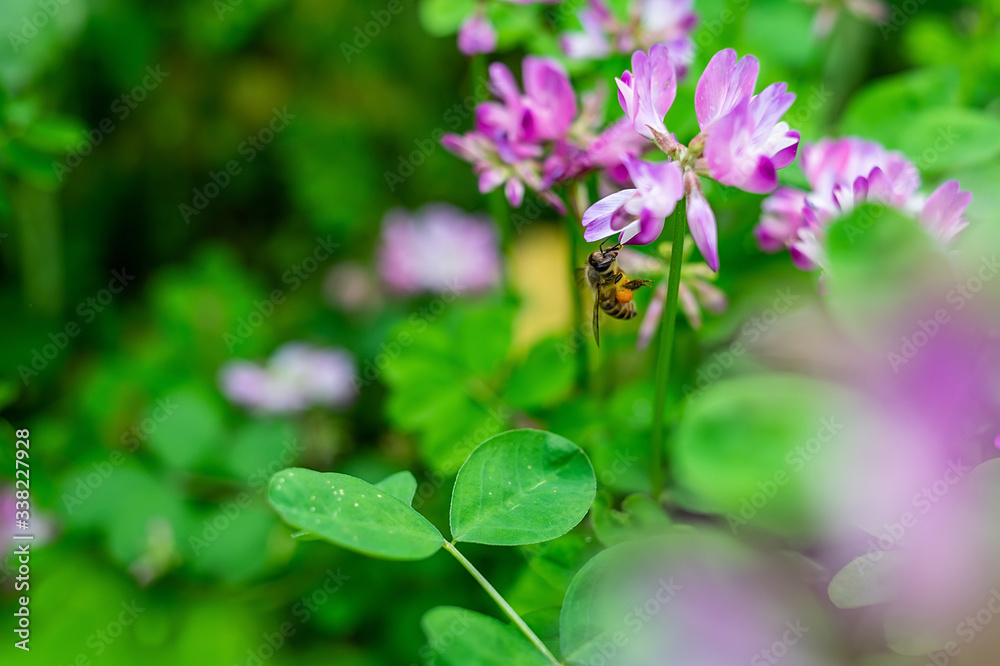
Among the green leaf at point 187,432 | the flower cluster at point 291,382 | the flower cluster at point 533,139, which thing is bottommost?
the flower cluster at point 291,382

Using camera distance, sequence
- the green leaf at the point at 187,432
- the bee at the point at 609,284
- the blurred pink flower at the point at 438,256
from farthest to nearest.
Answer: the blurred pink flower at the point at 438,256 < the green leaf at the point at 187,432 < the bee at the point at 609,284

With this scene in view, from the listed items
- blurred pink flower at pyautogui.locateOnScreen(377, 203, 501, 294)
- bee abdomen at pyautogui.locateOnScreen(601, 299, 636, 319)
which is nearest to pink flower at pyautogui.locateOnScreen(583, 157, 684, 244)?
bee abdomen at pyautogui.locateOnScreen(601, 299, 636, 319)

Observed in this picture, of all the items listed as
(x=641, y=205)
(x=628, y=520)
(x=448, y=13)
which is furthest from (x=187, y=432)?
(x=641, y=205)

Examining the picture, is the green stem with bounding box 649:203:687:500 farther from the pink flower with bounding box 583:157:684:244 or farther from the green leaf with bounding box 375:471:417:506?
the green leaf with bounding box 375:471:417:506

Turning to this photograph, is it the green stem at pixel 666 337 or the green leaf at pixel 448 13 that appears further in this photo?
the green leaf at pixel 448 13

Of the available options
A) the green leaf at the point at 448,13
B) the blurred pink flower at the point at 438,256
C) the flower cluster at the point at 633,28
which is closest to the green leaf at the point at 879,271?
the flower cluster at the point at 633,28

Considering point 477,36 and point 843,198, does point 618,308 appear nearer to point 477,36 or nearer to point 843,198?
point 843,198

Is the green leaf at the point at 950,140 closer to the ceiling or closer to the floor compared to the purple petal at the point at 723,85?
closer to the floor

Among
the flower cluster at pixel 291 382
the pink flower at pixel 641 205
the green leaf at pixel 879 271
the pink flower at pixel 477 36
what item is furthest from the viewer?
the flower cluster at pixel 291 382

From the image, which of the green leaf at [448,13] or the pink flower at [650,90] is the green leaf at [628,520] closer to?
the pink flower at [650,90]
